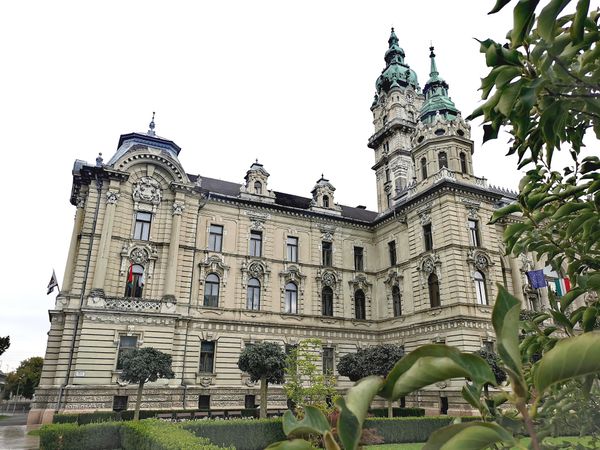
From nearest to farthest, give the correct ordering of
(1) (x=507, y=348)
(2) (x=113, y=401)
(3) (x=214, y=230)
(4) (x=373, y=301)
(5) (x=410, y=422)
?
(1) (x=507, y=348)
(5) (x=410, y=422)
(2) (x=113, y=401)
(3) (x=214, y=230)
(4) (x=373, y=301)

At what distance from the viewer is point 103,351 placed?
75.7ft

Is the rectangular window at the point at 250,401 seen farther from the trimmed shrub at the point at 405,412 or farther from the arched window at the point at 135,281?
the arched window at the point at 135,281

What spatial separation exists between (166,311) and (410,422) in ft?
48.7

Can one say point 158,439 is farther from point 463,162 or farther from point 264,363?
point 463,162

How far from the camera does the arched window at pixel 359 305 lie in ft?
102

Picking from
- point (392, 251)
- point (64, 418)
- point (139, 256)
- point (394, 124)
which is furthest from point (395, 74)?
point (64, 418)

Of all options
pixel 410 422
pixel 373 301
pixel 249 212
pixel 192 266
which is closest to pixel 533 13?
pixel 410 422

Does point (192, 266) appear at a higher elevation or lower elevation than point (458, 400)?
higher

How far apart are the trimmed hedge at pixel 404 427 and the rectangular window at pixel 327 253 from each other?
49.4 ft

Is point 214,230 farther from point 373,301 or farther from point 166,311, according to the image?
point 373,301

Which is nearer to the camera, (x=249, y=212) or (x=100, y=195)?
(x=100, y=195)

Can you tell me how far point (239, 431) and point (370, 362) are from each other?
10.4m

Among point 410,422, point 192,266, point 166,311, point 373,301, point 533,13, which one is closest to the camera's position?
point 533,13

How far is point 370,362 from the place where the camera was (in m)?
23.7
